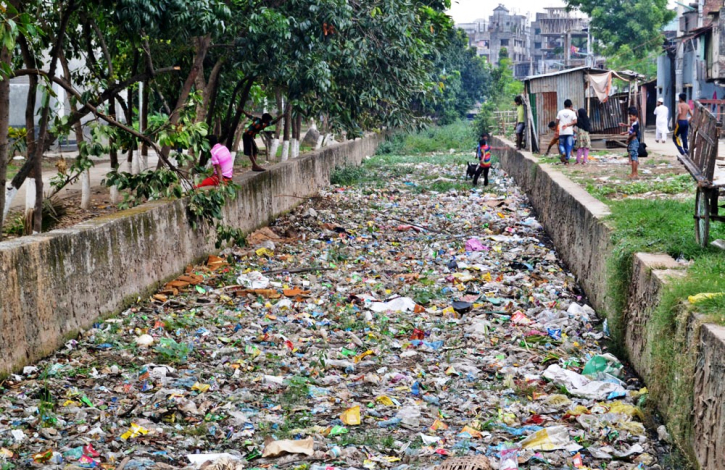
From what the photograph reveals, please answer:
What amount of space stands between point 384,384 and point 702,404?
7.54 feet

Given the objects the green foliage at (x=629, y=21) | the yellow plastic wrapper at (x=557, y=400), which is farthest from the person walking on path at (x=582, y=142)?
the green foliage at (x=629, y=21)

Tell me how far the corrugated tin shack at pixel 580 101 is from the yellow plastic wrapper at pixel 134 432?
58.0 ft

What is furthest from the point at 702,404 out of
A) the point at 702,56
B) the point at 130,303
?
the point at 702,56

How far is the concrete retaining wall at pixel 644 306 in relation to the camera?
3.98 meters

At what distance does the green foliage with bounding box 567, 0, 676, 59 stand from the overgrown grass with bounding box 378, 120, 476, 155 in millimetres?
10721

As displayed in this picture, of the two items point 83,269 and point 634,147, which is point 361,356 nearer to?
point 83,269

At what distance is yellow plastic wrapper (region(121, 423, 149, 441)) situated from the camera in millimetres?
4797

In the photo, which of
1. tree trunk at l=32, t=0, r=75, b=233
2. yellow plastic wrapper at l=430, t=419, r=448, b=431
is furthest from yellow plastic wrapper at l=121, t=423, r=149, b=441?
tree trunk at l=32, t=0, r=75, b=233

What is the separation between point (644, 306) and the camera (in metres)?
5.78

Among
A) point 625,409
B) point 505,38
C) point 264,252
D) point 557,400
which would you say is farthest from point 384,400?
point 505,38

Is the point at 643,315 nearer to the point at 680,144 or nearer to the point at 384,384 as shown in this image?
the point at 384,384

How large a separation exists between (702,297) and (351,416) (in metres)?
2.16

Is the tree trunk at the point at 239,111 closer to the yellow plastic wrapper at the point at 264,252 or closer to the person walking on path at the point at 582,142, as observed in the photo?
the yellow plastic wrapper at the point at 264,252

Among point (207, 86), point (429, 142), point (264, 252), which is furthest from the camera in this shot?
point (429, 142)
